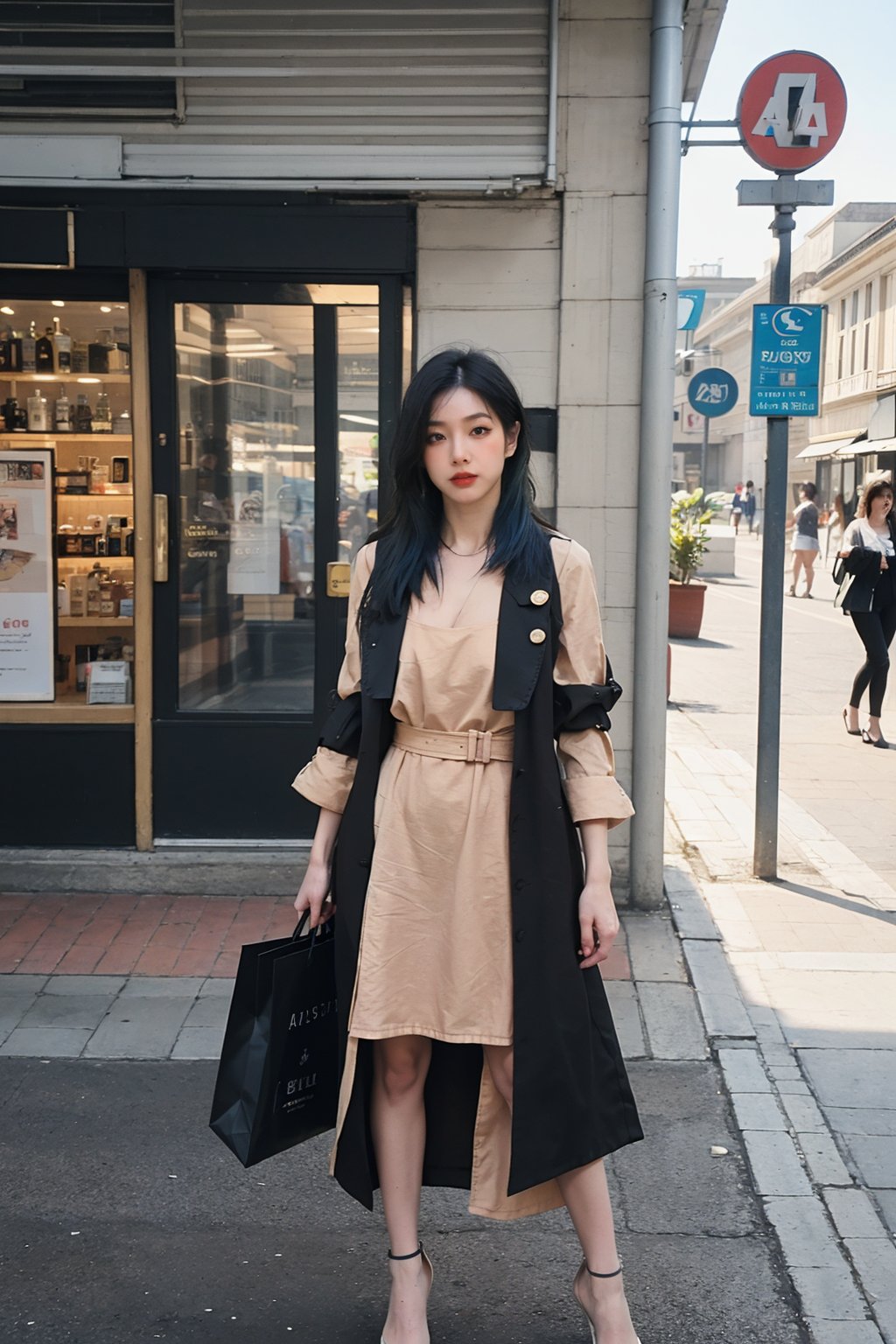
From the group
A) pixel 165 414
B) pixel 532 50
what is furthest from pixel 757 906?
pixel 532 50

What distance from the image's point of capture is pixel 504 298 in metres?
5.88

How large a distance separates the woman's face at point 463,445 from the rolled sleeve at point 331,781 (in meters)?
0.62

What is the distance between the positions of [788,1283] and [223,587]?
400 cm

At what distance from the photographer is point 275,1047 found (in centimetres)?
287

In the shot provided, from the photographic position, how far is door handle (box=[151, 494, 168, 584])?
240 inches

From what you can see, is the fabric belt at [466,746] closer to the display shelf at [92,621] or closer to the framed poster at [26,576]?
the display shelf at [92,621]

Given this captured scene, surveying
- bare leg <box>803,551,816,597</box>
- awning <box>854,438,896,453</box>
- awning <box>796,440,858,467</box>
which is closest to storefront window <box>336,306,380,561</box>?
bare leg <box>803,551,816,597</box>

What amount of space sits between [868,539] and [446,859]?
26.2 feet

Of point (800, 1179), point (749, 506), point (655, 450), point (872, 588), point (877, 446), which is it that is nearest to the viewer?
point (800, 1179)

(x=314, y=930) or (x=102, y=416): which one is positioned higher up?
(x=102, y=416)

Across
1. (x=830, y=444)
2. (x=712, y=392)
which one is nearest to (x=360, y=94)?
(x=712, y=392)

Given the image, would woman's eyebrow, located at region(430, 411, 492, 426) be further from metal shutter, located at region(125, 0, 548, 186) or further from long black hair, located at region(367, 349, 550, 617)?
metal shutter, located at region(125, 0, 548, 186)

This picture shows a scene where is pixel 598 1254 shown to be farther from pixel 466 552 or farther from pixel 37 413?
pixel 37 413

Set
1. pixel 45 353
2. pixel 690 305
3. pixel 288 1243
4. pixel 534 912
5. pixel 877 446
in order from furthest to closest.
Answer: pixel 877 446, pixel 690 305, pixel 45 353, pixel 288 1243, pixel 534 912
